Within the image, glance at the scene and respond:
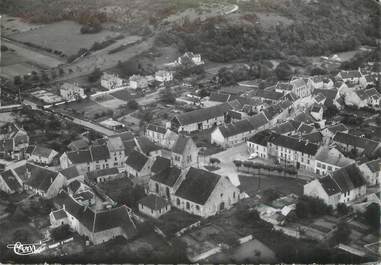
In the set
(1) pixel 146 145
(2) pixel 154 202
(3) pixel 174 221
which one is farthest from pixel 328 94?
(3) pixel 174 221

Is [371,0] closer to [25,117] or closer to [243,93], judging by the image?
[243,93]

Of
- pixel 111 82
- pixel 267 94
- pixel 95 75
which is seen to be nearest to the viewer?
pixel 267 94

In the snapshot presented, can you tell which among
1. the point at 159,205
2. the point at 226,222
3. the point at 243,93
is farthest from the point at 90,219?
the point at 243,93

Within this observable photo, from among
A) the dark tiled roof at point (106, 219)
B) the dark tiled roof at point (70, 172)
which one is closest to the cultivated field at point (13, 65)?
the dark tiled roof at point (70, 172)

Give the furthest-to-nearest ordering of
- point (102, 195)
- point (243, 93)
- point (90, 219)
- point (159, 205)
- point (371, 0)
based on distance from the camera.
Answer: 1. point (371, 0)
2. point (243, 93)
3. point (102, 195)
4. point (159, 205)
5. point (90, 219)

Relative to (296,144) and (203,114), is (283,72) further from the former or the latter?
(296,144)

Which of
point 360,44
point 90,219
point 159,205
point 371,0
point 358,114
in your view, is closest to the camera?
point 90,219

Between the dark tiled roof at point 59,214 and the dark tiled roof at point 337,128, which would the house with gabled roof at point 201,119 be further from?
the dark tiled roof at point 59,214
